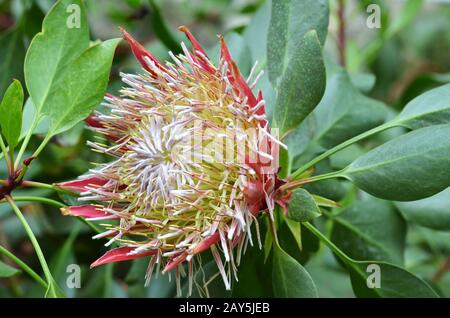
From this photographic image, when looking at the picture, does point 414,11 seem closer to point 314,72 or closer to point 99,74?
point 314,72

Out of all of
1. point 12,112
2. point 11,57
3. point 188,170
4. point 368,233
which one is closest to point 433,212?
point 368,233

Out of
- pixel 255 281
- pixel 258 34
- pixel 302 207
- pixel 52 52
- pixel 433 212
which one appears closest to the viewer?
pixel 302 207

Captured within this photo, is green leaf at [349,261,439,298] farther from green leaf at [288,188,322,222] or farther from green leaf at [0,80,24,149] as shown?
green leaf at [0,80,24,149]

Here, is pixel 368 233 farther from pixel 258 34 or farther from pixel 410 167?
pixel 258 34

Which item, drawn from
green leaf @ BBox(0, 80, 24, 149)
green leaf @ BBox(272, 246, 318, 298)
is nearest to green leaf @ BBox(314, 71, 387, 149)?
green leaf @ BBox(272, 246, 318, 298)

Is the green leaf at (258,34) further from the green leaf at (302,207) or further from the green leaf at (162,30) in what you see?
the green leaf at (302,207)

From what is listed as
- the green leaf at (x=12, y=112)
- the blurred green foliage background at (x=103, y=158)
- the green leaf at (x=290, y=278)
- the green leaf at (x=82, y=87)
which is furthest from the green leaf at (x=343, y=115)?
the green leaf at (x=12, y=112)

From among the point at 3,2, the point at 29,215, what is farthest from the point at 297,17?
the point at 3,2
